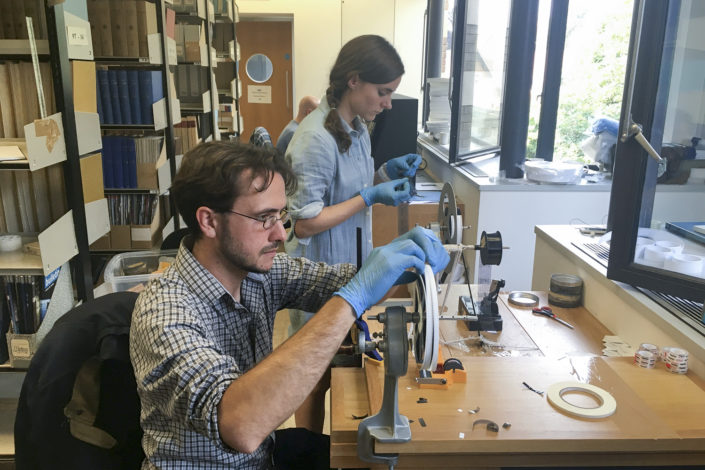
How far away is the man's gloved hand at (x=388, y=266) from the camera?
1083 millimetres

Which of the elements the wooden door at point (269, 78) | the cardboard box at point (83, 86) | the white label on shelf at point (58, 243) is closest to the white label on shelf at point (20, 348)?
the white label on shelf at point (58, 243)

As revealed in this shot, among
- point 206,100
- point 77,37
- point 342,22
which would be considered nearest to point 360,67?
point 77,37

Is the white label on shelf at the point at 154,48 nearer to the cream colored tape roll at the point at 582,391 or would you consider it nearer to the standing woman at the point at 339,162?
the standing woman at the point at 339,162

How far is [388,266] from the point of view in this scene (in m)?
1.16

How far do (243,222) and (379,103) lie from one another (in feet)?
3.20

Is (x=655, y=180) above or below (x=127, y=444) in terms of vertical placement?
above

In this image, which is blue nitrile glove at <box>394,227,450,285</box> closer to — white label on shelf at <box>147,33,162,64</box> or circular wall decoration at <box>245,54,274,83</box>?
white label on shelf at <box>147,33,162,64</box>

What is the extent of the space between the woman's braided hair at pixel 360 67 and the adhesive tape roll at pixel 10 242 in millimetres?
1159

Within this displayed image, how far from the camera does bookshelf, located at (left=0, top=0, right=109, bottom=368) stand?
183 cm

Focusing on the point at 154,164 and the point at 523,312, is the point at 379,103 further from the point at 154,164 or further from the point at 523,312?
the point at 154,164

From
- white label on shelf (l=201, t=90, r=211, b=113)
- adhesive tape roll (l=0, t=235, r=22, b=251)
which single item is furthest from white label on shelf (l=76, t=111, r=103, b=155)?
white label on shelf (l=201, t=90, r=211, b=113)

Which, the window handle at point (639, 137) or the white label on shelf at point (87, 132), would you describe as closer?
the window handle at point (639, 137)

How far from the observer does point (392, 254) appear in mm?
1184

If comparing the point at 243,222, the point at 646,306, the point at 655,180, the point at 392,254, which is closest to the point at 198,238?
the point at 243,222
